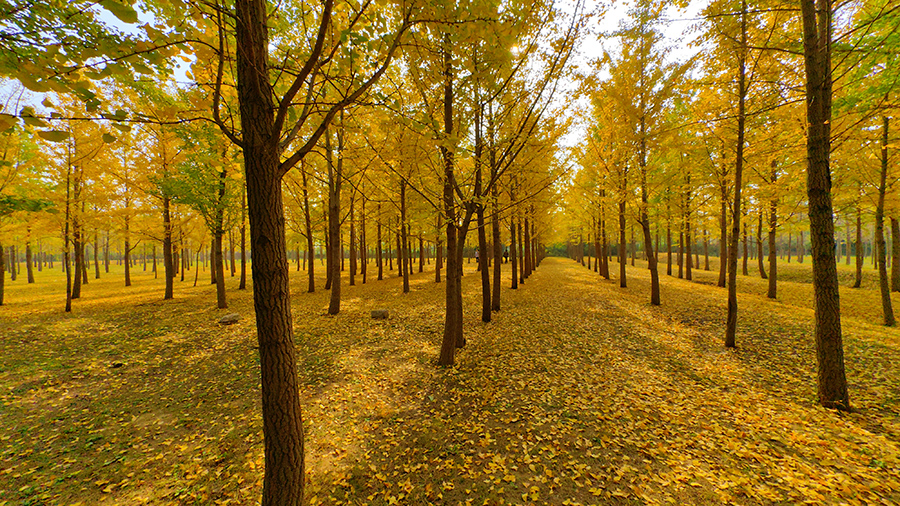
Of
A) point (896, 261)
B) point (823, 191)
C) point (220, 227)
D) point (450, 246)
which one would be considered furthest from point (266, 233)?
point (896, 261)

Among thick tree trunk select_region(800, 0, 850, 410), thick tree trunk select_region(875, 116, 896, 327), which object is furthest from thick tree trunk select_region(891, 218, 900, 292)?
thick tree trunk select_region(800, 0, 850, 410)

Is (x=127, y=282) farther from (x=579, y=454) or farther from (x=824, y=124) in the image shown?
(x=824, y=124)

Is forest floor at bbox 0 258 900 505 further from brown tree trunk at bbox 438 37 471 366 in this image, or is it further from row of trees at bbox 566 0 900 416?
row of trees at bbox 566 0 900 416

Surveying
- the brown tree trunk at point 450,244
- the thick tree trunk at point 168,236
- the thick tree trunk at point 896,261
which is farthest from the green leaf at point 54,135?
the thick tree trunk at point 896,261

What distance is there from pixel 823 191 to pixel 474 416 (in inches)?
265

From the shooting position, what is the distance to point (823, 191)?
4.50 meters

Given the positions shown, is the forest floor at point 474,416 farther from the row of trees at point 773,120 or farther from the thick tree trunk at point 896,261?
the thick tree trunk at point 896,261

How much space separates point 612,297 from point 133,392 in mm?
15940

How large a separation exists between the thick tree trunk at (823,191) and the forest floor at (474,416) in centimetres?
55

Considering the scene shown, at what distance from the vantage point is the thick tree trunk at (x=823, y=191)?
446 centimetres

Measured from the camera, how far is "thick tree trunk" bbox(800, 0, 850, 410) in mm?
4465

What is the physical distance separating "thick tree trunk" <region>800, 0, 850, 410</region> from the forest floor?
55cm

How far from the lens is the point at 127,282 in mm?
20391

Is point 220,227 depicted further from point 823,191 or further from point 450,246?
point 823,191
